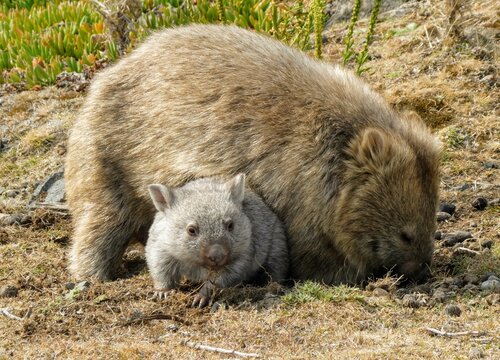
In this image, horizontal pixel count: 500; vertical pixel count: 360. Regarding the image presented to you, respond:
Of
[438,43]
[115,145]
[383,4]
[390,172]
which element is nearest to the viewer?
[390,172]

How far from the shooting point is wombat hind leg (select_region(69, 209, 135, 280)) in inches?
258

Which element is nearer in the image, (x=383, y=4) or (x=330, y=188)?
(x=330, y=188)

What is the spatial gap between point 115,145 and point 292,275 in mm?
1606

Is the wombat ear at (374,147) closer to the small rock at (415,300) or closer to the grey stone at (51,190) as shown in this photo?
the small rock at (415,300)

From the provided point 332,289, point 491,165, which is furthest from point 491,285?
point 491,165

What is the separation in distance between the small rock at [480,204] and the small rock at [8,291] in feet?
11.4

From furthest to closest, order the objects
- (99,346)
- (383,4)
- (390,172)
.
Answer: (383,4) → (390,172) → (99,346)

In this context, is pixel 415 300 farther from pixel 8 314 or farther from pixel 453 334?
pixel 8 314

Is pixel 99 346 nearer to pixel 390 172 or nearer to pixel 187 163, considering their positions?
pixel 187 163

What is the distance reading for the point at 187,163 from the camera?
6.18 m

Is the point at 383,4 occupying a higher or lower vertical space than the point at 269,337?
higher

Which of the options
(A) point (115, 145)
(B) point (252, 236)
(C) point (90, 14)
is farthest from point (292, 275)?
(C) point (90, 14)

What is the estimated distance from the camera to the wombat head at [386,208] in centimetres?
577

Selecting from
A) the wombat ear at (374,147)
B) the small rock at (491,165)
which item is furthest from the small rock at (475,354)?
the small rock at (491,165)
